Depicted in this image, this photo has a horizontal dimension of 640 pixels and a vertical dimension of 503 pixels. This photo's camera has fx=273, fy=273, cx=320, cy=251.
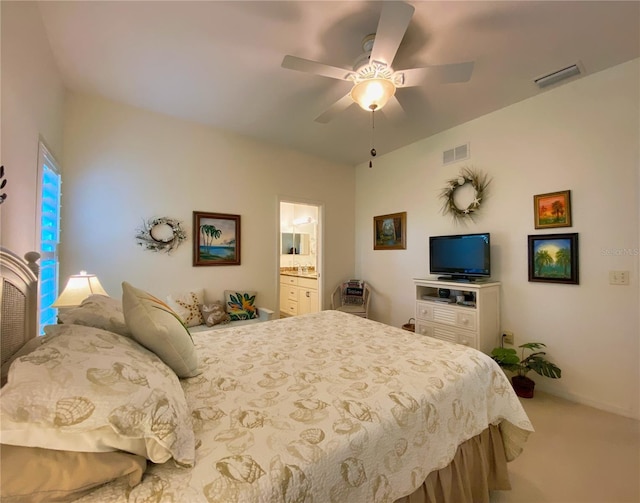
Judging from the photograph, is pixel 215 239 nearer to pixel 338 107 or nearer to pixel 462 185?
pixel 338 107

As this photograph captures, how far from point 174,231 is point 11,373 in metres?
2.73

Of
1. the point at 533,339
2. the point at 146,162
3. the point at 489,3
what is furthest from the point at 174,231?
the point at 533,339

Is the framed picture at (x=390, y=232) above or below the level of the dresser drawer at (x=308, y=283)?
above

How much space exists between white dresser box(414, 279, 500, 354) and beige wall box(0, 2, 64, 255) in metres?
3.33

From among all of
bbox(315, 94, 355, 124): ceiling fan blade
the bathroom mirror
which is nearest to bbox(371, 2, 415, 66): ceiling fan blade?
bbox(315, 94, 355, 124): ceiling fan blade

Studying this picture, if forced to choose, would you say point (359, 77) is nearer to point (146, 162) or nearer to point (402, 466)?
point (402, 466)

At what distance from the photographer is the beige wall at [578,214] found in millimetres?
2189

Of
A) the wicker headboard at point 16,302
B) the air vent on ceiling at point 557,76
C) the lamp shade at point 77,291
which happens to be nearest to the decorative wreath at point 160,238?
the lamp shade at point 77,291

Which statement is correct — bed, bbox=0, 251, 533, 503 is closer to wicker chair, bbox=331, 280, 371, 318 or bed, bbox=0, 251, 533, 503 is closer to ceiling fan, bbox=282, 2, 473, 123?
ceiling fan, bbox=282, 2, 473, 123

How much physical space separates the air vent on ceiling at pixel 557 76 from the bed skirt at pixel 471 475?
9.17 ft

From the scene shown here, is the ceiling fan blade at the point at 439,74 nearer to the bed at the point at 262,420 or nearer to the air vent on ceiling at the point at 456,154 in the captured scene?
the air vent on ceiling at the point at 456,154

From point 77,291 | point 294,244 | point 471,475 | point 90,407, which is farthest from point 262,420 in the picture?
point 294,244

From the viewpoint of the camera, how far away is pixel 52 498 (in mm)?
598

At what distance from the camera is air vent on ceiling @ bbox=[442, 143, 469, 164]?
321 cm
